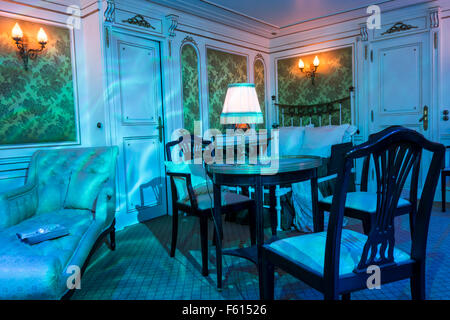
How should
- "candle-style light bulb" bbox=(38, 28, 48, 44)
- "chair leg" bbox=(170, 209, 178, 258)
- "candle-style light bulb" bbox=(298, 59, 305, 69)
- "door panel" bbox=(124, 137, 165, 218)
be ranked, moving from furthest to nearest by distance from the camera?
"candle-style light bulb" bbox=(298, 59, 305, 69)
"door panel" bbox=(124, 137, 165, 218)
"candle-style light bulb" bbox=(38, 28, 48, 44)
"chair leg" bbox=(170, 209, 178, 258)

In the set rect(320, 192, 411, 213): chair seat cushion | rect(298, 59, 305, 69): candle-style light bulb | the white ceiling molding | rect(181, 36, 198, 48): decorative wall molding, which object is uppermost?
the white ceiling molding

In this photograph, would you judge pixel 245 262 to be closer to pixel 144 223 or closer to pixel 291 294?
pixel 291 294

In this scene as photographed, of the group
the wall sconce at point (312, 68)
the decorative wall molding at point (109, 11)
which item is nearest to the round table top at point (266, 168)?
the decorative wall molding at point (109, 11)

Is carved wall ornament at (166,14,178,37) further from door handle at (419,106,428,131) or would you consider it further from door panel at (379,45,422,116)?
door handle at (419,106,428,131)

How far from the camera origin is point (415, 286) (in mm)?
1300

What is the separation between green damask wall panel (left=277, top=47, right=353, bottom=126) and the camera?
15.4 feet

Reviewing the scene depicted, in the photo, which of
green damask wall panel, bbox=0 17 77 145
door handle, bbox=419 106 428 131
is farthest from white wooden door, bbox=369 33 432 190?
green damask wall panel, bbox=0 17 77 145

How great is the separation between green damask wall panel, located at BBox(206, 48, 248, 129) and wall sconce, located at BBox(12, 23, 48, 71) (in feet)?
6.34

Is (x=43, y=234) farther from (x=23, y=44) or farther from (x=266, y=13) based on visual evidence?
(x=266, y=13)

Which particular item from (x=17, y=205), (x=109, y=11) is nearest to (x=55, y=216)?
(x=17, y=205)

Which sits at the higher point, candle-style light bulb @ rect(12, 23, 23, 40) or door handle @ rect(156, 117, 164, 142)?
candle-style light bulb @ rect(12, 23, 23, 40)

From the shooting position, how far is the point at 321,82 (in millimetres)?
4945

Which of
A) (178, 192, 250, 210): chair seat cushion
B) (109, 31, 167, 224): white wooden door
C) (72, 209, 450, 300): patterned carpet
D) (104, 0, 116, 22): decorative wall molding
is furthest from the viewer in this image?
(109, 31, 167, 224): white wooden door

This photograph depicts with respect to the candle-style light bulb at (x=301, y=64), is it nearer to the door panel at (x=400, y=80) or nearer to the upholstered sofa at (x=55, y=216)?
the door panel at (x=400, y=80)
